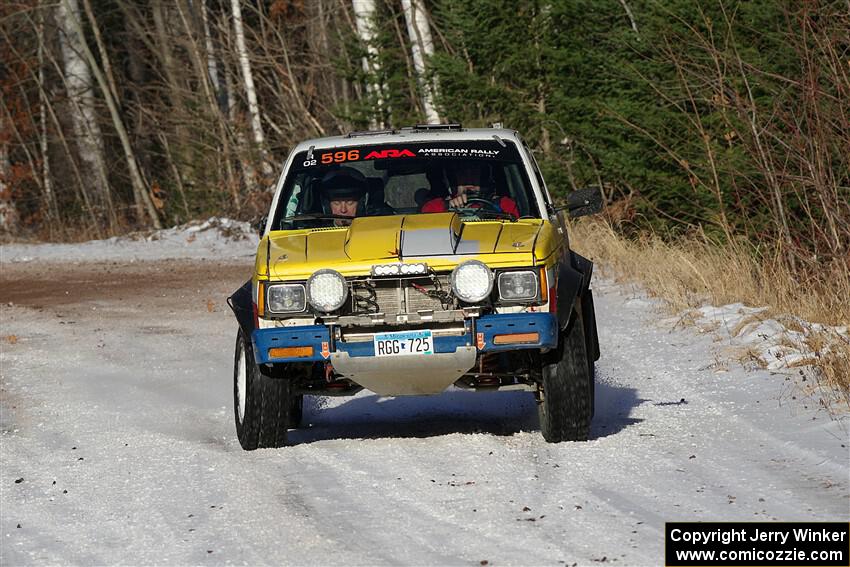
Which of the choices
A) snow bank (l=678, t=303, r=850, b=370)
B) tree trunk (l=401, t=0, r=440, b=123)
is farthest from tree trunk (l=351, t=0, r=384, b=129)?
snow bank (l=678, t=303, r=850, b=370)

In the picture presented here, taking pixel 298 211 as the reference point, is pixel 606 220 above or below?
below

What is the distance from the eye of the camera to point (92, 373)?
39.5 ft

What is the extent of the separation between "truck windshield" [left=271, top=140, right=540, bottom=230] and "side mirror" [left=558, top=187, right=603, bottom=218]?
0.78ft

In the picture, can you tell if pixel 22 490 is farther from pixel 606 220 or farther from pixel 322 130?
pixel 322 130

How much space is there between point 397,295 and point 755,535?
2512 mm

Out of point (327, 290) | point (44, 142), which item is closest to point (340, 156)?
point (327, 290)

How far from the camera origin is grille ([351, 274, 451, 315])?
745cm

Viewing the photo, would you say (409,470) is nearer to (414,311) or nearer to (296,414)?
(414,311)

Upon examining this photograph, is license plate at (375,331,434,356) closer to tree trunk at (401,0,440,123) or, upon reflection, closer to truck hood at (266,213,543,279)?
truck hood at (266,213,543,279)

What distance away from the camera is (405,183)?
342 inches

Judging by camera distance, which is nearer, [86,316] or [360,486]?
[360,486]

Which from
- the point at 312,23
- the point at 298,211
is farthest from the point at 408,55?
Result: the point at 298,211

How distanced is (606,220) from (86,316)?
7557mm

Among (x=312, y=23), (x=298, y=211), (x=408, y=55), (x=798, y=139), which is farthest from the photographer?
(x=312, y=23)
